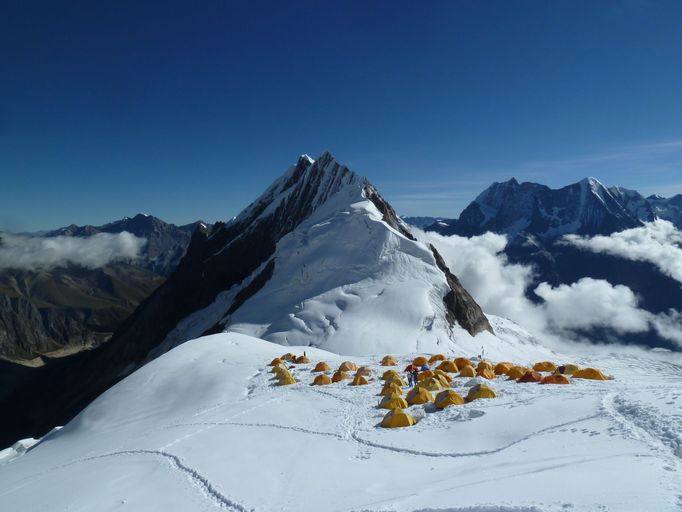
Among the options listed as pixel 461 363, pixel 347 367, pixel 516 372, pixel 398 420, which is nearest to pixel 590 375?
pixel 516 372

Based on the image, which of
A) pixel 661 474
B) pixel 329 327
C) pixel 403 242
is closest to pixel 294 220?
pixel 403 242

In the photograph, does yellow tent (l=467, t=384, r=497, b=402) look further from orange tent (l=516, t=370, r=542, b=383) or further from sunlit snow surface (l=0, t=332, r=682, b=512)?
orange tent (l=516, t=370, r=542, b=383)

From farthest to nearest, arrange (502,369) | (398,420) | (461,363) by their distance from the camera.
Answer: (461,363) < (502,369) < (398,420)

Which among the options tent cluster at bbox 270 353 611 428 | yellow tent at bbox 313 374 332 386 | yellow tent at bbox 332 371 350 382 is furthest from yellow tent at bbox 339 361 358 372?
yellow tent at bbox 313 374 332 386

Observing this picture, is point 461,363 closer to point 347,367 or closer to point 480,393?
point 347,367

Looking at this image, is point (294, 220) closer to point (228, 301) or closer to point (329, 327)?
point (228, 301)

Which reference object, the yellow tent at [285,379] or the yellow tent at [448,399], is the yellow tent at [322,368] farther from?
the yellow tent at [448,399]
